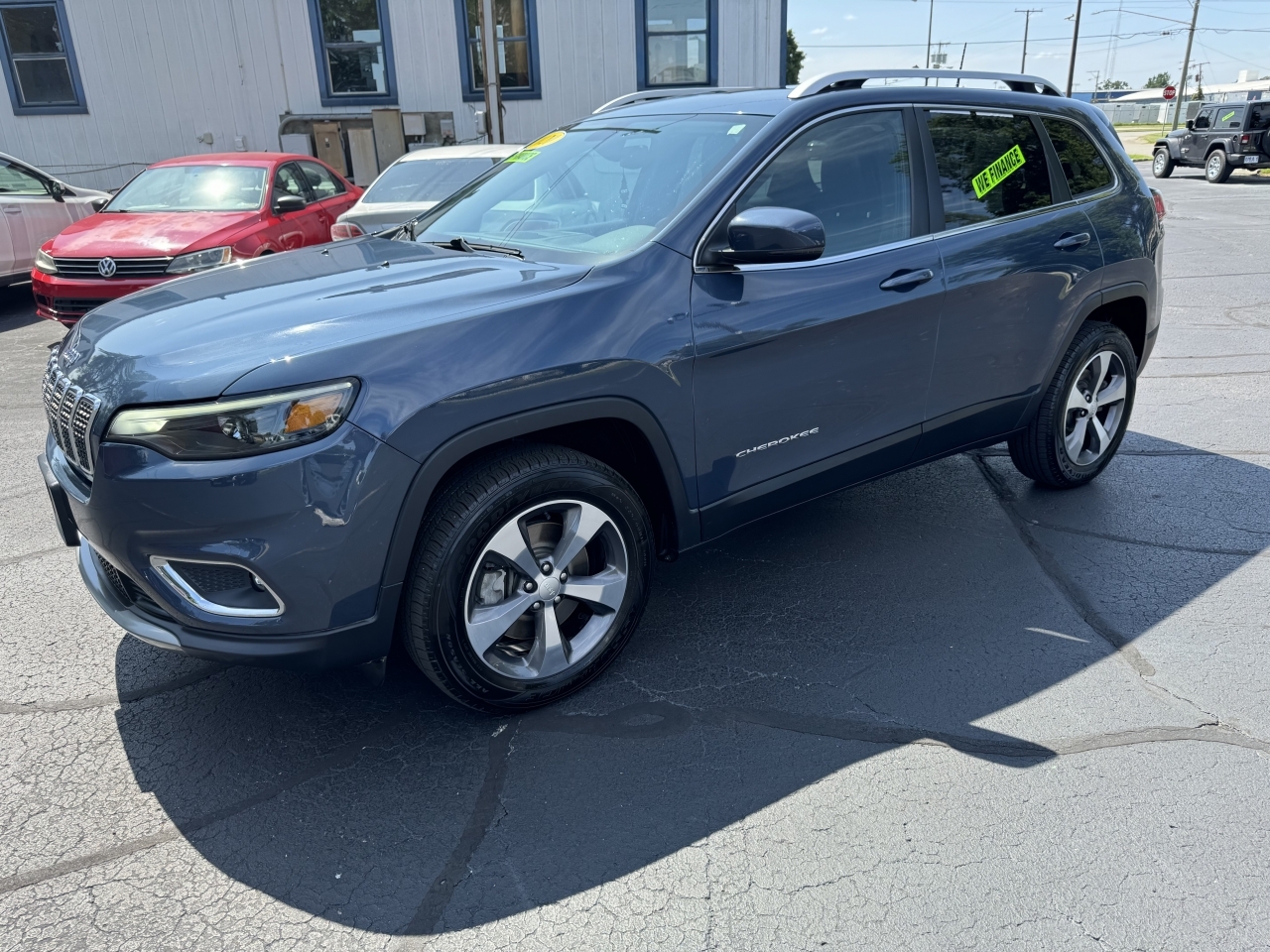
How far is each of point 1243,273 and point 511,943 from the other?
37.9 feet

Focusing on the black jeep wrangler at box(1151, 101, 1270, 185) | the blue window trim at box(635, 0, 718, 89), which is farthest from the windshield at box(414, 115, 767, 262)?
the black jeep wrangler at box(1151, 101, 1270, 185)

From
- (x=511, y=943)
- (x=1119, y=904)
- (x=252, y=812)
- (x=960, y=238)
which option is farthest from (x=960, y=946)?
(x=960, y=238)

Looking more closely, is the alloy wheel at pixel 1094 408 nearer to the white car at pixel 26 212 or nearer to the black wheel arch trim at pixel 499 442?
the black wheel arch trim at pixel 499 442

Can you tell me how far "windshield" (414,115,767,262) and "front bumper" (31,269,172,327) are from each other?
15.3 feet

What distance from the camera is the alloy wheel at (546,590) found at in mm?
2805

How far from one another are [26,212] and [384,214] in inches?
168

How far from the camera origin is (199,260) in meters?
7.60

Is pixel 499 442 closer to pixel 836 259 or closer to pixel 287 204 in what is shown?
pixel 836 259

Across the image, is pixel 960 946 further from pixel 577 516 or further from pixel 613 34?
pixel 613 34

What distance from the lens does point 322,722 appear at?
2982mm

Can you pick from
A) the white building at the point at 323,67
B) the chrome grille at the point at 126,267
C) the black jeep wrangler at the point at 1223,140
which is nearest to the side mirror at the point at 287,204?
the chrome grille at the point at 126,267

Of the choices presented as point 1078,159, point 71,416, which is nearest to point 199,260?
point 71,416

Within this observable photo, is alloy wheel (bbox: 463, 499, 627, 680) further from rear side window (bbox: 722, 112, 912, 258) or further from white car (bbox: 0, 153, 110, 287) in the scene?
white car (bbox: 0, 153, 110, 287)

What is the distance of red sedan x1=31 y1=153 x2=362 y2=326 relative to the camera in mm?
7566
